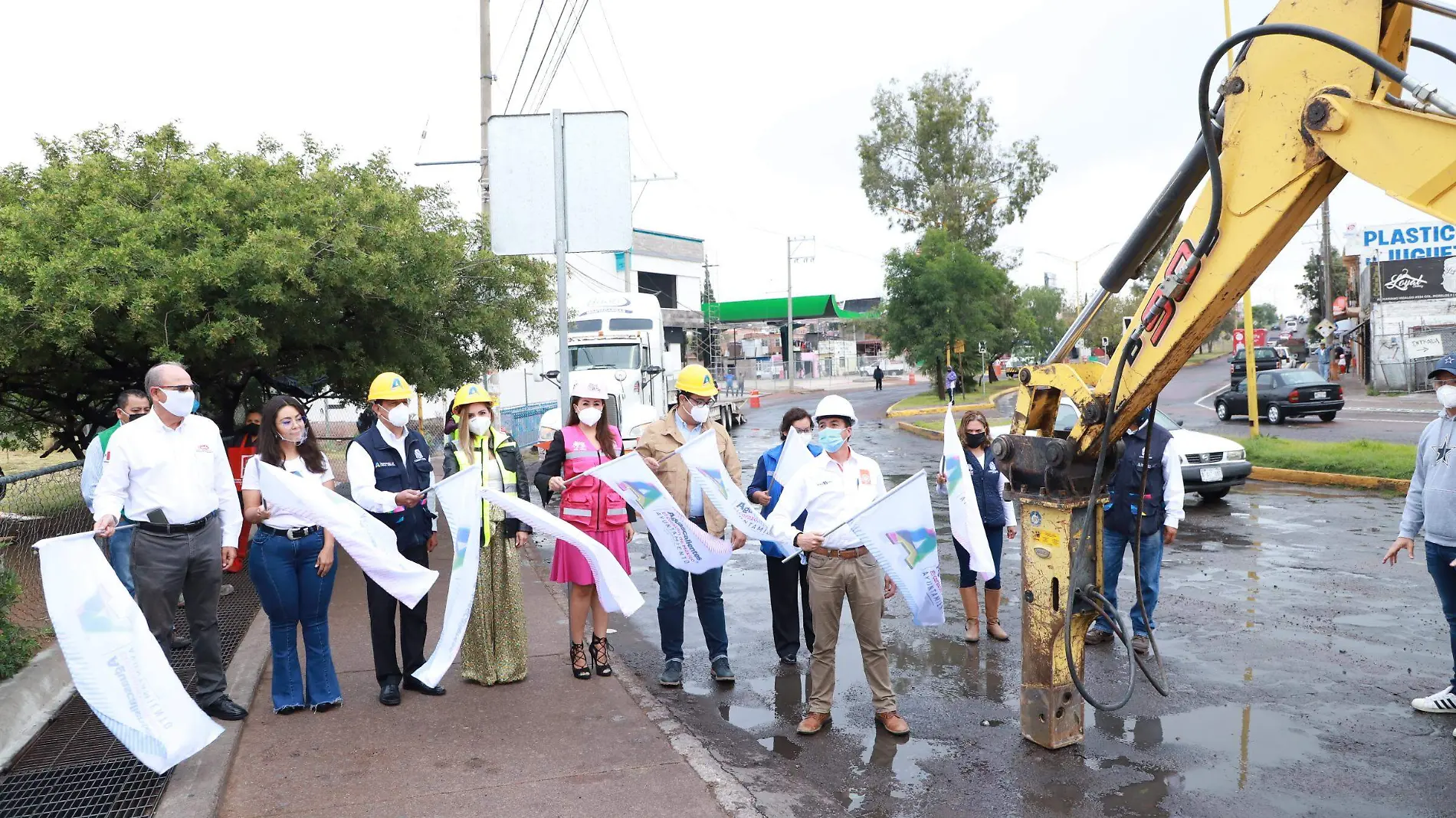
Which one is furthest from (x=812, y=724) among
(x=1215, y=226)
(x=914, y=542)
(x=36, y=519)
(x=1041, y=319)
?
(x=1041, y=319)

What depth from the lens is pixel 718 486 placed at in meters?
6.31

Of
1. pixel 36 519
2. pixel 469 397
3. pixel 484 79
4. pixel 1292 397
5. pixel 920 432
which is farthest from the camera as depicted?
pixel 920 432

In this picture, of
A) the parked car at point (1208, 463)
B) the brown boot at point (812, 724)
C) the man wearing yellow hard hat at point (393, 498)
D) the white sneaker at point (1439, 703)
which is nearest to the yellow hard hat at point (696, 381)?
the man wearing yellow hard hat at point (393, 498)

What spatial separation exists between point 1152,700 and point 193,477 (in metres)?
5.64

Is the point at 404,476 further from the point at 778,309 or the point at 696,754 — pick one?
the point at 778,309

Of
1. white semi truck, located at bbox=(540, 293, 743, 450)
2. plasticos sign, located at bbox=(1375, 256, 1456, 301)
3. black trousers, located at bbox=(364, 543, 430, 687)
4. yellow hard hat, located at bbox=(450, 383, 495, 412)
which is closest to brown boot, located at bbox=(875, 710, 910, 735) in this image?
black trousers, located at bbox=(364, 543, 430, 687)

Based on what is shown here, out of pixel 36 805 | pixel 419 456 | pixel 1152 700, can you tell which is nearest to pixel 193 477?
pixel 419 456

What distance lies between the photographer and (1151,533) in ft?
23.0

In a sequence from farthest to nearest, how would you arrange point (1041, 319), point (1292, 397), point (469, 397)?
point (1041, 319), point (1292, 397), point (469, 397)

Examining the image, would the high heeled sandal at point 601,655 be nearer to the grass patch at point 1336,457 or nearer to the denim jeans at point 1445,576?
the denim jeans at point 1445,576

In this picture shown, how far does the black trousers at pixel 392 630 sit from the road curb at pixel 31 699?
1.57 m

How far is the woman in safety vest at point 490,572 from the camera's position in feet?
20.9

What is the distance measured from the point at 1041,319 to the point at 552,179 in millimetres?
81293

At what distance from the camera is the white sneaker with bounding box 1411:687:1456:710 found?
5746 millimetres
